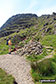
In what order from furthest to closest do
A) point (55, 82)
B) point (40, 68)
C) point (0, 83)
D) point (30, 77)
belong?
point (40, 68) → point (30, 77) → point (55, 82) → point (0, 83)

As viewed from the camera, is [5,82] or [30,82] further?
[30,82]

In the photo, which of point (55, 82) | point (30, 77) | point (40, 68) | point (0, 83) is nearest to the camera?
→ point (0, 83)

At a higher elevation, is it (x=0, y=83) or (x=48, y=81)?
(x=0, y=83)

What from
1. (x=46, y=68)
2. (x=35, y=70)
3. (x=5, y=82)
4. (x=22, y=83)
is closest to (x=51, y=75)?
(x=46, y=68)

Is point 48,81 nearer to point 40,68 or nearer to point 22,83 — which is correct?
point 40,68

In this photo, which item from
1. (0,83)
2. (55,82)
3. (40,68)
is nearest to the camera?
(0,83)

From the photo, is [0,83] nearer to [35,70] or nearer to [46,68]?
[35,70]

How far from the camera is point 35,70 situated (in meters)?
13.5

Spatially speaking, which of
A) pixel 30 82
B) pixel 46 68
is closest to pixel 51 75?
pixel 46 68

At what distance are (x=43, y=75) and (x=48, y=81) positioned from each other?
4.86ft

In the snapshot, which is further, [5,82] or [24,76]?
[24,76]

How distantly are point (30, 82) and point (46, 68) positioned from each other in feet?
11.4

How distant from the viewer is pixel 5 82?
1022 centimetres

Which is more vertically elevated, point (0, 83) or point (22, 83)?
point (0, 83)
